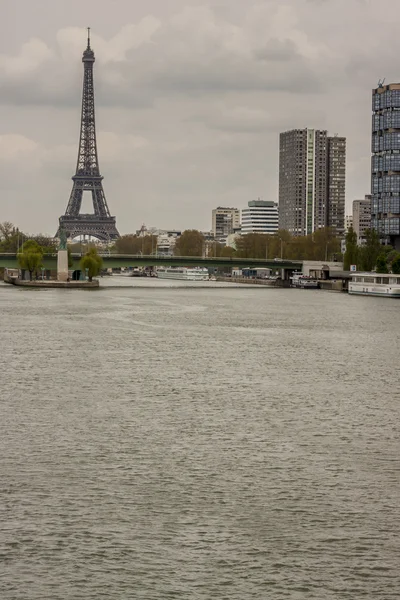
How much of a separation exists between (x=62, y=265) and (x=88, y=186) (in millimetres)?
89620

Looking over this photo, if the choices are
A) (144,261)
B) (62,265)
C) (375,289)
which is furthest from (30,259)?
(375,289)

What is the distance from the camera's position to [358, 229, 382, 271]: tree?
110250 mm

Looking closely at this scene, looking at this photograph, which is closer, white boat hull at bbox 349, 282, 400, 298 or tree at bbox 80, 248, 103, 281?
white boat hull at bbox 349, 282, 400, 298

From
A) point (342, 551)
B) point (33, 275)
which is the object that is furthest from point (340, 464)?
point (33, 275)

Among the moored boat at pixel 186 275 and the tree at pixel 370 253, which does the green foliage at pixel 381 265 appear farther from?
the moored boat at pixel 186 275

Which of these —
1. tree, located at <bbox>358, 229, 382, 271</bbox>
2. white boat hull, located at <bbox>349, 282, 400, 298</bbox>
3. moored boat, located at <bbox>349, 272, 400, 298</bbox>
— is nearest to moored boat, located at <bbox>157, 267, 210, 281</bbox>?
tree, located at <bbox>358, 229, 382, 271</bbox>

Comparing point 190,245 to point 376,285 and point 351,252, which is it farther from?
point 376,285

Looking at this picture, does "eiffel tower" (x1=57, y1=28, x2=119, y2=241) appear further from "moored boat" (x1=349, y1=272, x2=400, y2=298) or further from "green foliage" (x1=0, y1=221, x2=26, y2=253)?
"moored boat" (x1=349, y1=272, x2=400, y2=298)

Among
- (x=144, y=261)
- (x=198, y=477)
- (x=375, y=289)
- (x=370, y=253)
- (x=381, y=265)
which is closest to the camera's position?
(x=198, y=477)

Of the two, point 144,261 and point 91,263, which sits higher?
point 144,261

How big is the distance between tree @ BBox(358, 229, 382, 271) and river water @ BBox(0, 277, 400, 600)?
254 ft

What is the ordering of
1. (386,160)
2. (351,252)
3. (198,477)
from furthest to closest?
1. (386,160)
2. (351,252)
3. (198,477)

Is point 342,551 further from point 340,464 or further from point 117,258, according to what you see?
point 117,258

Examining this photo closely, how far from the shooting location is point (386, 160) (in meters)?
138
